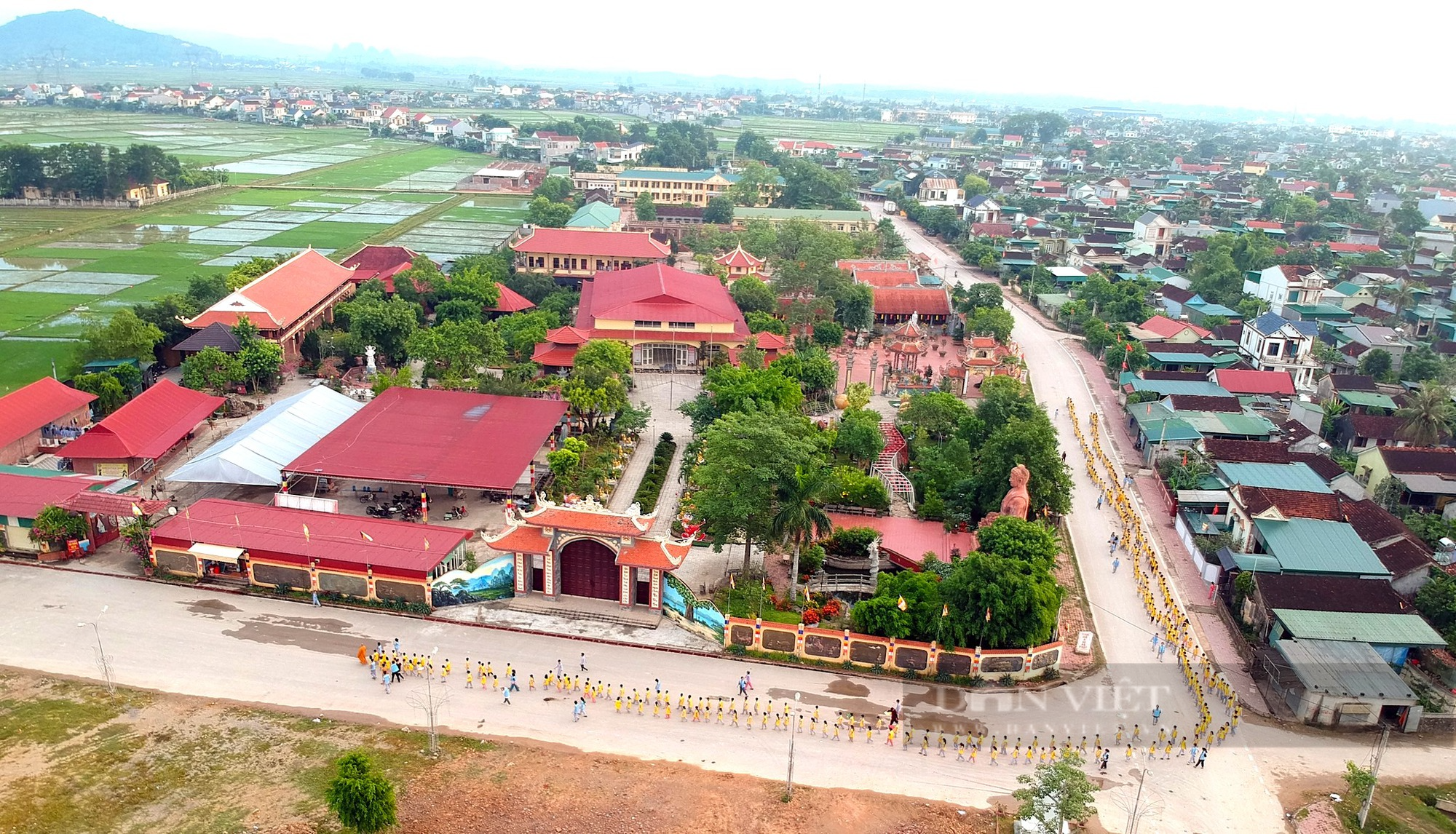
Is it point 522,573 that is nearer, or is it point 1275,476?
point 522,573

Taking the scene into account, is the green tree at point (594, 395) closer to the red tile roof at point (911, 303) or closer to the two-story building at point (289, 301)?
the two-story building at point (289, 301)

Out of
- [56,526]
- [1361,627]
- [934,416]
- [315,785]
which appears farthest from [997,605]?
[56,526]

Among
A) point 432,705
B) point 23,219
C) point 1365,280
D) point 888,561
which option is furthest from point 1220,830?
point 23,219

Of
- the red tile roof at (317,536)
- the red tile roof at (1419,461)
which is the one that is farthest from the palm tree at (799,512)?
the red tile roof at (1419,461)

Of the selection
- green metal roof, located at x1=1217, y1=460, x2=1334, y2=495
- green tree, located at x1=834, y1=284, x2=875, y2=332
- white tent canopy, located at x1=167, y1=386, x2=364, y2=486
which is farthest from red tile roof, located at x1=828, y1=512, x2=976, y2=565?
green tree, located at x1=834, y1=284, x2=875, y2=332

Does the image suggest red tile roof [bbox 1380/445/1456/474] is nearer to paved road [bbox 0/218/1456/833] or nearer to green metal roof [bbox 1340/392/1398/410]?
green metal roof [bbox 1340/392/1398/410]

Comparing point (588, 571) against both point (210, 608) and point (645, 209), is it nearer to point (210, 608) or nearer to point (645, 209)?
point (210, 608)

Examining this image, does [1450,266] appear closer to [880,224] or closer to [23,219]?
[880,224]
